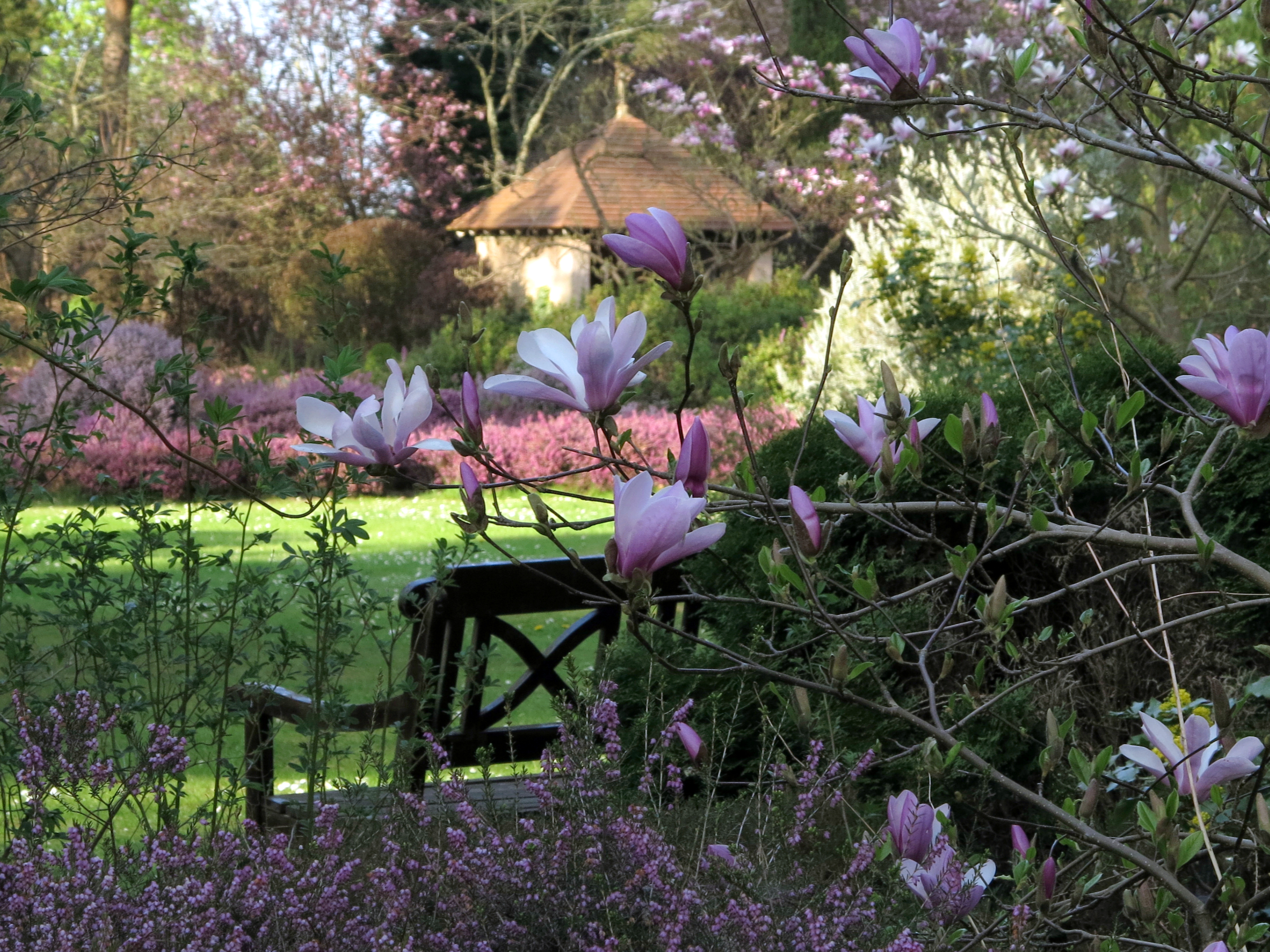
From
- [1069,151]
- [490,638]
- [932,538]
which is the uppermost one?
[1069,151]

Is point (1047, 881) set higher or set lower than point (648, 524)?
lower

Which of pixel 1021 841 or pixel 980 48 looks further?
pixel 980 48

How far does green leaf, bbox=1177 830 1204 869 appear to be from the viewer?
122cm

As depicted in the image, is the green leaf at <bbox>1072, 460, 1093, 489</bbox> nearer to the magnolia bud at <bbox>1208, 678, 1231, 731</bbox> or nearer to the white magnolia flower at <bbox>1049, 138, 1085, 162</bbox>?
the magnolia bud at <bbox>1208, 678, 1231, 731</bbox>

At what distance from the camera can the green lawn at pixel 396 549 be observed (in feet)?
17.0

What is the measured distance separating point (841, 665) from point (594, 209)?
19164 mm

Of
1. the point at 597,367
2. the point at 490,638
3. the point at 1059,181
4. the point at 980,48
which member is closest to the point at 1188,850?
the point at 597,367

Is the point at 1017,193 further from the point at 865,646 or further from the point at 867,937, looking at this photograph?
the point at 867,937

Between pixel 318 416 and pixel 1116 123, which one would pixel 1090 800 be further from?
pixel 1116 123

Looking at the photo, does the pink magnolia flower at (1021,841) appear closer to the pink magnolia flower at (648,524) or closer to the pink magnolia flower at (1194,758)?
the pink magnolia flower at (1194,758)

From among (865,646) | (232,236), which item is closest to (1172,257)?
(865,646)

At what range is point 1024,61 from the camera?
1.63m

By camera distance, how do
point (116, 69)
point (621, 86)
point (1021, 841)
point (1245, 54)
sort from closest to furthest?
1. point (1021, 841)
2. point (1245, 54)
3. point (116, 69)
4. point (621, 86)

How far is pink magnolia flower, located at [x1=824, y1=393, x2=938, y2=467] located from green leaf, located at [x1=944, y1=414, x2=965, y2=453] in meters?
0.01
